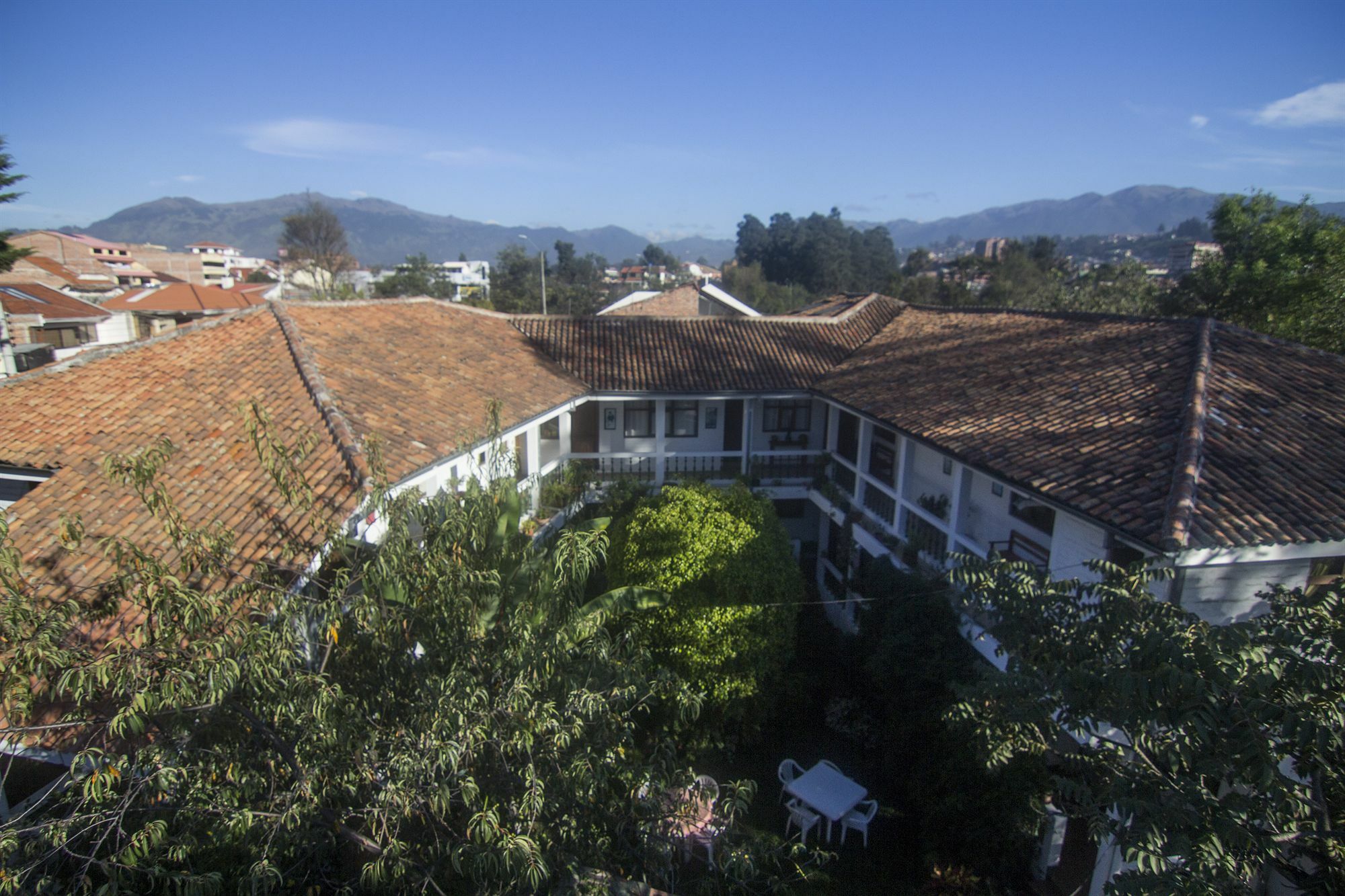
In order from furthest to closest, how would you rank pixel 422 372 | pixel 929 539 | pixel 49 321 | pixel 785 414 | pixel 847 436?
pixel 49 321 → pixel 785 414 → pixel 847 436 → pixel 422 372 → pixel 929 539

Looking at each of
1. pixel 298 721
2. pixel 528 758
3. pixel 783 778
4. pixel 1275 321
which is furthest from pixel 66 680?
pixel 1275 321

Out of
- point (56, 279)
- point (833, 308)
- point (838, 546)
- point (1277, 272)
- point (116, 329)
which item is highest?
point (1277, 272)

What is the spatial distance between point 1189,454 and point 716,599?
6.24m

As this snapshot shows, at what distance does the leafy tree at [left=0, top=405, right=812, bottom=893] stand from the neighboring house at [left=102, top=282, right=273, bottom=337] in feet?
122

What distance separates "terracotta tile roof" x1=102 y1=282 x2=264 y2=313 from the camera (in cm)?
3659

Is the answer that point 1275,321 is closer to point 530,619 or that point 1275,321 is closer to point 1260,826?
point 1260,826

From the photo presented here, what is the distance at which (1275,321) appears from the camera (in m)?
17.5

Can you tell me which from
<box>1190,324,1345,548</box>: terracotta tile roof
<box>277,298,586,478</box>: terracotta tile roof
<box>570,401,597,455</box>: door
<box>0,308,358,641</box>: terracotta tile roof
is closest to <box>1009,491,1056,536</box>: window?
<box>1190,324,1345,548</box>: terracotta tile roof

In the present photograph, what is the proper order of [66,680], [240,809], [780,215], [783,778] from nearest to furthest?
[66,680] < [240,809] < [783,778] < [780,215]

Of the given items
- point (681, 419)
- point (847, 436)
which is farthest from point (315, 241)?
point (847, 436)

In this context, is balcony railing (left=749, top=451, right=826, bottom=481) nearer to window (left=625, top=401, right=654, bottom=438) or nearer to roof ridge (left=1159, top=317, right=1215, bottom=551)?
window (left=625, top=401, right=654, bottom=438)

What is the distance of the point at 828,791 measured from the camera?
10.1 meters

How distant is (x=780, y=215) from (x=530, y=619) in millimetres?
120201

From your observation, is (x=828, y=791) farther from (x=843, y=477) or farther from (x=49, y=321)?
(x=49, y=321)
